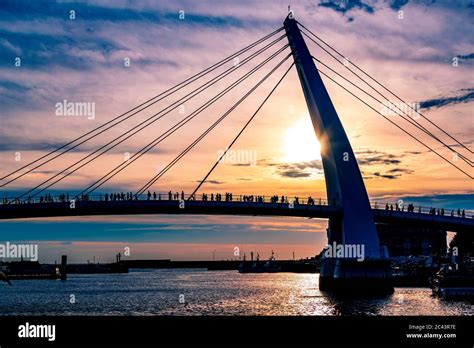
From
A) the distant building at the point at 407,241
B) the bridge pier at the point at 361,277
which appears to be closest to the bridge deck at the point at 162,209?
the bridge pier at the point at 361,277

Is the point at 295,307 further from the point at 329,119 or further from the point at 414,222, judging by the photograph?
the point at 414,222

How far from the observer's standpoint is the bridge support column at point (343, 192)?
56.5 metres

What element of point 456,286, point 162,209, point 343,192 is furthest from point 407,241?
point 162,209

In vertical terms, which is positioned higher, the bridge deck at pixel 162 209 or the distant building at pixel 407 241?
the bridge deck at pixel 162 209

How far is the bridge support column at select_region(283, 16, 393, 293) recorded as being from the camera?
5653 centimetres

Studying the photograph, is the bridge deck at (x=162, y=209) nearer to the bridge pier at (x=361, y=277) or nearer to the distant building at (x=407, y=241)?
the bridge pier at (x=361, y=277)

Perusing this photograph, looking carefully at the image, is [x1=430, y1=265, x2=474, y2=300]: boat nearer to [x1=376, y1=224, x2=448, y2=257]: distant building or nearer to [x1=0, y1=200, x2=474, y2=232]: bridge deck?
[x1=0, y1=200, x2=474, y2=232]: bridge deck

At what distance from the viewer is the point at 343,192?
56.8 m

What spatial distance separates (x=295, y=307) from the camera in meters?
50.1

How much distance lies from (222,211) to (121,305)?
40.6 feet

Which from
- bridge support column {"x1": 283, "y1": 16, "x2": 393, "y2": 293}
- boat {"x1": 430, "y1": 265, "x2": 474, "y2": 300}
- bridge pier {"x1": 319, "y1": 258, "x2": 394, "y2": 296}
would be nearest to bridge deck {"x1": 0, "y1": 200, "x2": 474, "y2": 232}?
bridge support column {"x1": 283, "y1": 16, "x2": 393, "y2": 293}

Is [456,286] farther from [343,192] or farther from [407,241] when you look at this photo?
[407,241]
